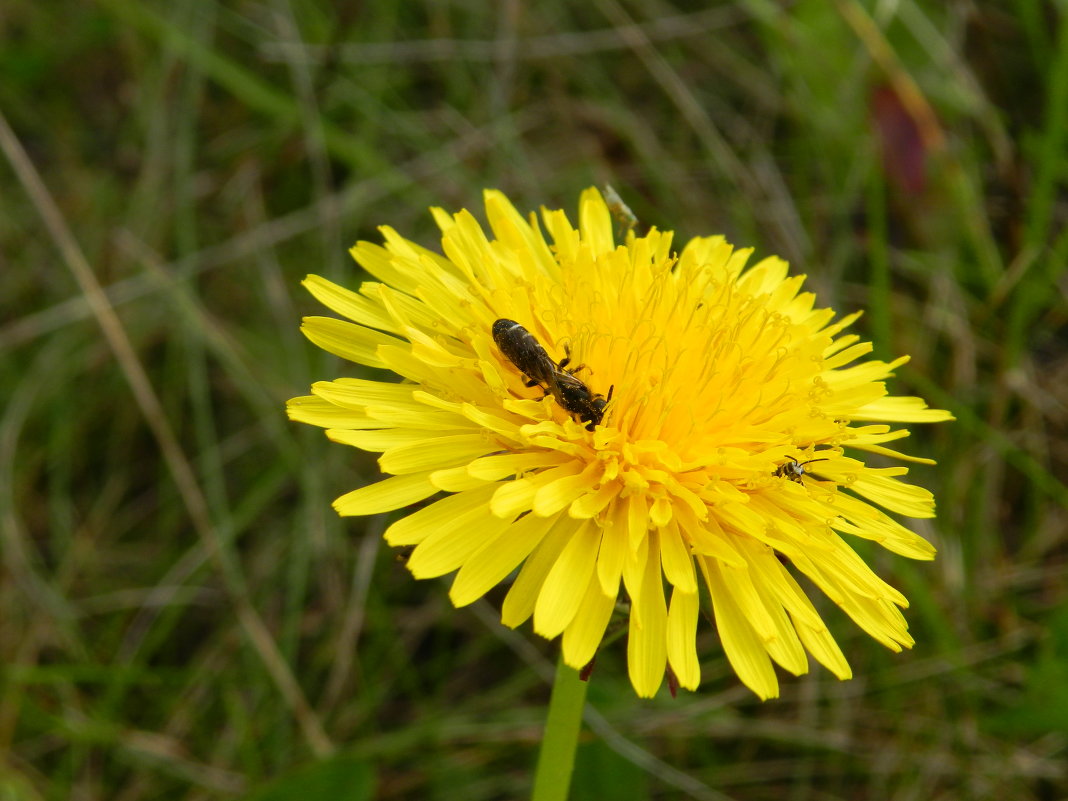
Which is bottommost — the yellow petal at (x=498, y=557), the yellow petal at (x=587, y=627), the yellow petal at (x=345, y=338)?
the yellow petal at (x=587, y=627)

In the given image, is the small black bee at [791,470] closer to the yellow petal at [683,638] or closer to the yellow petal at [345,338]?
the yellow petal at [683,638]

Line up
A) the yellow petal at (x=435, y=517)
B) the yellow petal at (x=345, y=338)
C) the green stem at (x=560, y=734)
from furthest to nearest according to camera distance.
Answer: the yellow petal at (x=345, y=338), the green stem at (x=560, y=734), the yellow petal at (x=435, y=517)

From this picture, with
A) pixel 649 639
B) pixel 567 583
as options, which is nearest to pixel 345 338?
pixel 567 583

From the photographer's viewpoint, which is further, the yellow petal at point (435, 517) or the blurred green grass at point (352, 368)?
the blurred green grass at point (352, 368)

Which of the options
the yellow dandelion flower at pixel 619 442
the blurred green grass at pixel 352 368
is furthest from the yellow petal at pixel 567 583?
the blurred green grass at pixel 352 368

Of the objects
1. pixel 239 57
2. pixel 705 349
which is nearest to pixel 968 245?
pixel 705 349

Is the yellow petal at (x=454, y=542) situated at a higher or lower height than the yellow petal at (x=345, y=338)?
lower

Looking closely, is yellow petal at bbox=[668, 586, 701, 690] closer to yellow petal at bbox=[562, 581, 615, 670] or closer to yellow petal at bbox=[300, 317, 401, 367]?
yellow petal at bbox=[562, 581, 615, 670]

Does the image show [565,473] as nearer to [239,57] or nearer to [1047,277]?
[1047,277]

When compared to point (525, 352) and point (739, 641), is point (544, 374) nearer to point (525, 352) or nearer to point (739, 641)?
point (525, 352)
